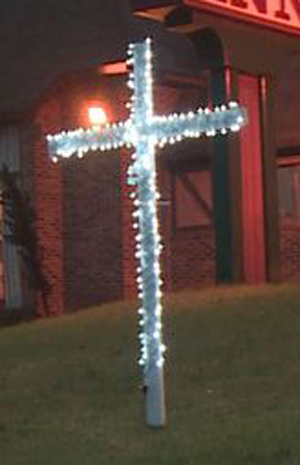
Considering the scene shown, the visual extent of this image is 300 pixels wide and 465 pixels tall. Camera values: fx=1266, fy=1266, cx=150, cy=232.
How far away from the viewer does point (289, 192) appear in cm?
2231

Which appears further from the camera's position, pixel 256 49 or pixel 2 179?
pixel 2 179

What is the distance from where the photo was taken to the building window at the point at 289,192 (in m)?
22.1

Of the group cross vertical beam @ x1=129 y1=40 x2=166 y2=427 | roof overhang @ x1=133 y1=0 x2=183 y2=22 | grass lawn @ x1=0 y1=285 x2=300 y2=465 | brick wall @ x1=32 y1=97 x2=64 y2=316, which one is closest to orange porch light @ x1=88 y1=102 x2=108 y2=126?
brick wall @ x1=32 y1=97 x2=64 y2=316

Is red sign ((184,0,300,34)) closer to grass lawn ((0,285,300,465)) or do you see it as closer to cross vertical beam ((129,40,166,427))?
grass lawn ((0,285,300,465))

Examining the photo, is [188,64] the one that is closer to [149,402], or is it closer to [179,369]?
[179,369]

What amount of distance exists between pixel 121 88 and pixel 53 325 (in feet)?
24.6

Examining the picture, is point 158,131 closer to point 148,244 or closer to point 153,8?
point 148,244

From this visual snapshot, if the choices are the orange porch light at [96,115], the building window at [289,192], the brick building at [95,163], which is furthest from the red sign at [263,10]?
the building window at [289,192]

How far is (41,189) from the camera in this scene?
21.4 metres

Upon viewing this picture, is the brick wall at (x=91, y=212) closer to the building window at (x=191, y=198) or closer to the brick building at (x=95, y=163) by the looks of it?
the brick building at (x=95, y=163)

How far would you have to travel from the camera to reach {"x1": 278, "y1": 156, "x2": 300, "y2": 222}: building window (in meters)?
22.1

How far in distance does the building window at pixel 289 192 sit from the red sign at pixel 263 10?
6.00 m

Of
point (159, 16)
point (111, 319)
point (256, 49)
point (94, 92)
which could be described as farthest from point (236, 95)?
point (94, 92)

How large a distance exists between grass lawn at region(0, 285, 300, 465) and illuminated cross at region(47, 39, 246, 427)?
469 millimetres
